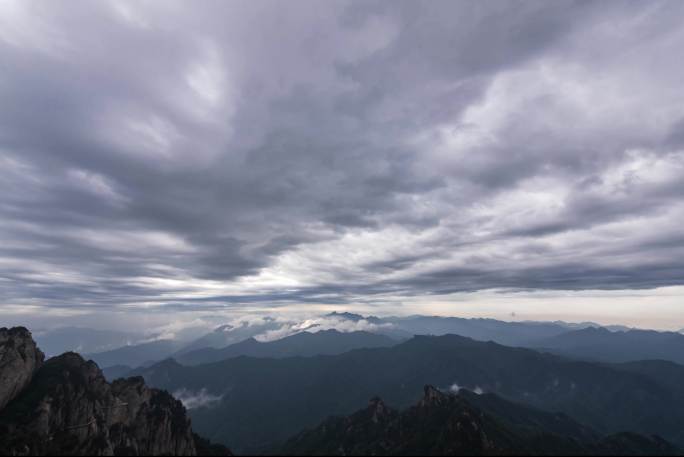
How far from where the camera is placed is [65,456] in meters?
198

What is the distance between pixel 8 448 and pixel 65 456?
2812 cm

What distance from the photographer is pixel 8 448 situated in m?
194
